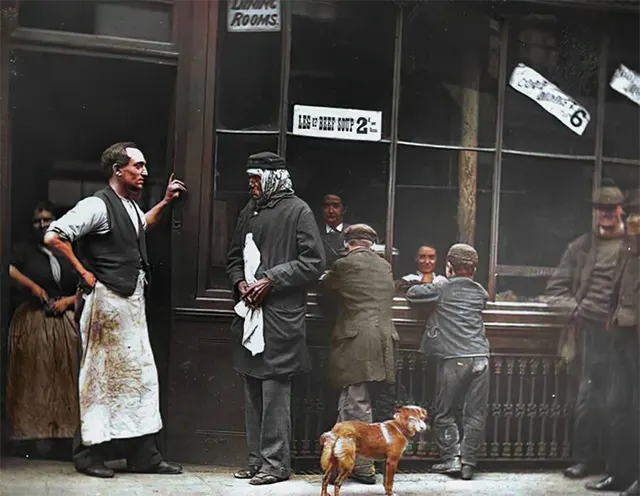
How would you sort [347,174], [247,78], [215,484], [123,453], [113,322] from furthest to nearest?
1. [347,174]
2. [247,78]
3. [123,453]
4. [215,484]
5. [113,322]

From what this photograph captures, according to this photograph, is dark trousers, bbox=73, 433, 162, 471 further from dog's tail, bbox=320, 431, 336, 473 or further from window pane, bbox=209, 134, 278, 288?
window pane, bbox=209, 134, 278, 288

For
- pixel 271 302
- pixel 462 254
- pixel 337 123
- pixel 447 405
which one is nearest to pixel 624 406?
pixel 447 405

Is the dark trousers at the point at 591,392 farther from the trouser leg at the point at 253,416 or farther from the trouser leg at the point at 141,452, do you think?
the trouser leg at the point at 141,452

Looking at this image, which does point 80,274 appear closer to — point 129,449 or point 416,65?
point 129,449

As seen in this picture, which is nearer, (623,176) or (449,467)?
(449,467)

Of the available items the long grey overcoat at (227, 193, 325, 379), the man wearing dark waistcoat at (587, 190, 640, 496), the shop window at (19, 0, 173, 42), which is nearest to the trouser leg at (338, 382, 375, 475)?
the long grey overcoat at (227, 193, 325, 379)

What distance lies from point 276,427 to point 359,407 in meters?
0.51

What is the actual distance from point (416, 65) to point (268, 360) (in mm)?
1990

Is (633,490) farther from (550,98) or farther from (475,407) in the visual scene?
(550,98)

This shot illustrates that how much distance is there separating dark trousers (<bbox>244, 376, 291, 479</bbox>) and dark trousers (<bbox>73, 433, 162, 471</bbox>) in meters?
0.56

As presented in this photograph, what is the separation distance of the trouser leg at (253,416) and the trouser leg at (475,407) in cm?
127

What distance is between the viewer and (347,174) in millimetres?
5488

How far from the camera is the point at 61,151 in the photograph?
5.33 metres

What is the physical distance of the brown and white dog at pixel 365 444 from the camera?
5078 millimetres
